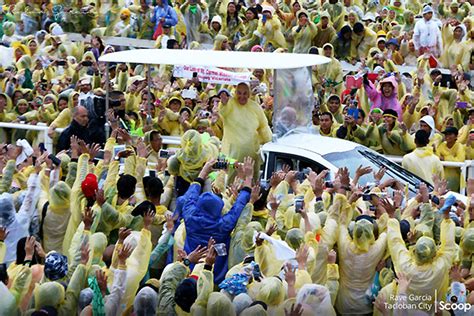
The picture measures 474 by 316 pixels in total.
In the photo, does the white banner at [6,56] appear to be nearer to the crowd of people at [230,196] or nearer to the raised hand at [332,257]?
the crowd of people at [230,196]

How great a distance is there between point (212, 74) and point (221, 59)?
0.95m

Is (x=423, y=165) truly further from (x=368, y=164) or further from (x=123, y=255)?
(x=123, y=255)

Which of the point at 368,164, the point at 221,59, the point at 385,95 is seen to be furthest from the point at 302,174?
the point at 385,95

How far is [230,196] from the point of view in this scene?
51.6ft

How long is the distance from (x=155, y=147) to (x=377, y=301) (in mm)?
5339

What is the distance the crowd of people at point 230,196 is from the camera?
13.8 metres

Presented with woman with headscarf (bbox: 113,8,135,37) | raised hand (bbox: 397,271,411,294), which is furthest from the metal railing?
woman with headscarf (bbox: 113,8,135,37)

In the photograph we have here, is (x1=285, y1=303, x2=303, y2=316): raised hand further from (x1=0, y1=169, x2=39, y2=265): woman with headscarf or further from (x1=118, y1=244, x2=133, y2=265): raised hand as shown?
(x1=0, y1=169, x2=39, y2=265): woman with headscarf

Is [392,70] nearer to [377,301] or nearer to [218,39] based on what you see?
[218,39]

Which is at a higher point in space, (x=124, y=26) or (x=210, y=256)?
(x=210, y=256)

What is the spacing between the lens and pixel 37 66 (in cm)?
2669

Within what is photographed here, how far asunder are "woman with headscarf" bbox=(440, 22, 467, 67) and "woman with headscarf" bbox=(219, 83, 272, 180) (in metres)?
8.23

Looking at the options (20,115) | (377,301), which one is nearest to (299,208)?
(377,301)

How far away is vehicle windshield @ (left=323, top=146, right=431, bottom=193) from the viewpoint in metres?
18.3
